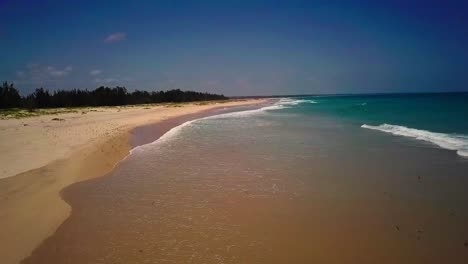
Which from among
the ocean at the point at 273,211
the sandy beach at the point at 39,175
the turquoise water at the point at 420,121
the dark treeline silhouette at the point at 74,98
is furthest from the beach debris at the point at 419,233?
the dark treeline silhouette at the point at 74,98

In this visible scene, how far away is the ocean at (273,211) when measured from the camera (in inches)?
208

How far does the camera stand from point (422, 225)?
20.6ft

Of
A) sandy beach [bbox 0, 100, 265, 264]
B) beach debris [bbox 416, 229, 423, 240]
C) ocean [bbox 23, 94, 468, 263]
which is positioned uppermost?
sandy beach [bbox 0, 100, 265, 264]

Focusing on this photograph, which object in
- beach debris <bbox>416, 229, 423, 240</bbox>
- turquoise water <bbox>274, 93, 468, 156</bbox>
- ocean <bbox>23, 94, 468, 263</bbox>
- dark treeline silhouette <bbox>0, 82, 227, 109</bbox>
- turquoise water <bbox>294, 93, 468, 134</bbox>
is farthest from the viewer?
dark treeline silhouette <bbox>0, 82, 227, 109</bbox>

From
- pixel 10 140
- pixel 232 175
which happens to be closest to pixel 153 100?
pixel 10 140

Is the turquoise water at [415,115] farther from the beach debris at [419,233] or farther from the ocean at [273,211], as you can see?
the beach debris at [419,233]

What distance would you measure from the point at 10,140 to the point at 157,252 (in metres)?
14.6

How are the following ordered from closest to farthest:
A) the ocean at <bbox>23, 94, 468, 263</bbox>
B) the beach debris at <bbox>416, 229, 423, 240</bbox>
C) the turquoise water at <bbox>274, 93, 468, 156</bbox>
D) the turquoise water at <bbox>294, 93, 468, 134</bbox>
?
the ocean at <bbox>23, 94, 468, 263</bbox>, the beach debris at <bbox>416, 229, 423, 240</bbox>, the turquoise water at <bbox>274, 93, 468, 156</bbox>, the turquoise water at <bbox>294, 93, 468, 134</bbox>

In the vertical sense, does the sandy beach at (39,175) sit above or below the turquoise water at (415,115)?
above

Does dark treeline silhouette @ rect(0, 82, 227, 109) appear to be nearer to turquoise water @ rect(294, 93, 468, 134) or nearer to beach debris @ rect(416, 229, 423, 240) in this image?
turquoise water @ rect(294, 93, 468, 134)

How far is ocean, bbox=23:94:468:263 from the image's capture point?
5.29m

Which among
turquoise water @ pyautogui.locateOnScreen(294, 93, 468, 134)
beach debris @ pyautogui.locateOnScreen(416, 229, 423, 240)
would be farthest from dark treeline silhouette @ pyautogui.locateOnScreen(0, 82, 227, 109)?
beach debris @ pyautogui.locateOnScreen(416, 229, 423, 240)

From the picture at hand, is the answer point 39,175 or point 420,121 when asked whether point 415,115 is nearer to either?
point 420,121

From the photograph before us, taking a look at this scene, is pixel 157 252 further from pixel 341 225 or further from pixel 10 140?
pixel 10 140
